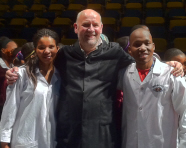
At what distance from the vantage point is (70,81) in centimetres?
172

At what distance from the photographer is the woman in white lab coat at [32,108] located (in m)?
1.68


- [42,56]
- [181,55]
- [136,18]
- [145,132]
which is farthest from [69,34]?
[145,132]

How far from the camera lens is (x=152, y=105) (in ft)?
5.26

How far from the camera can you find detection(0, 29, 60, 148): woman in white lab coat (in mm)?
1677

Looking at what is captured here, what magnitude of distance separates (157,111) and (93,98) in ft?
1.39

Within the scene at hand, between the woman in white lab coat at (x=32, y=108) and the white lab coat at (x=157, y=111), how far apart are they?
21.6 inches

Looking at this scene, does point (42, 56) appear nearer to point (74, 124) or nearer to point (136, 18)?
point (74, 124)

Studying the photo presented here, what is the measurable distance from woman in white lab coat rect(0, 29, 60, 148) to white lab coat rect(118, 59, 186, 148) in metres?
0.55

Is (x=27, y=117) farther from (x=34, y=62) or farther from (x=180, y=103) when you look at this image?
(x=180, y=103)

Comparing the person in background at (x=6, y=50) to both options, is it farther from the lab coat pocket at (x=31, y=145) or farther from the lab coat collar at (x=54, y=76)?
the lab coat pocket at (x=31, y=145)

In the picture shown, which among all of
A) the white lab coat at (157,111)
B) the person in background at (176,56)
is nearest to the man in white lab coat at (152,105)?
the white lab coat at (157,111)

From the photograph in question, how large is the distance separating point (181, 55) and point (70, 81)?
1.52m

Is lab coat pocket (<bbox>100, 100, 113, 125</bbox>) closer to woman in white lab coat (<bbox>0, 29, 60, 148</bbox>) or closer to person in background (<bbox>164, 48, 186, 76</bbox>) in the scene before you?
woman in white lab coat (<bbox>0, 29, 60, 148</bbox>)

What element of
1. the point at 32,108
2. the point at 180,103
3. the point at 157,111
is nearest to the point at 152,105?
the point at 157,111
